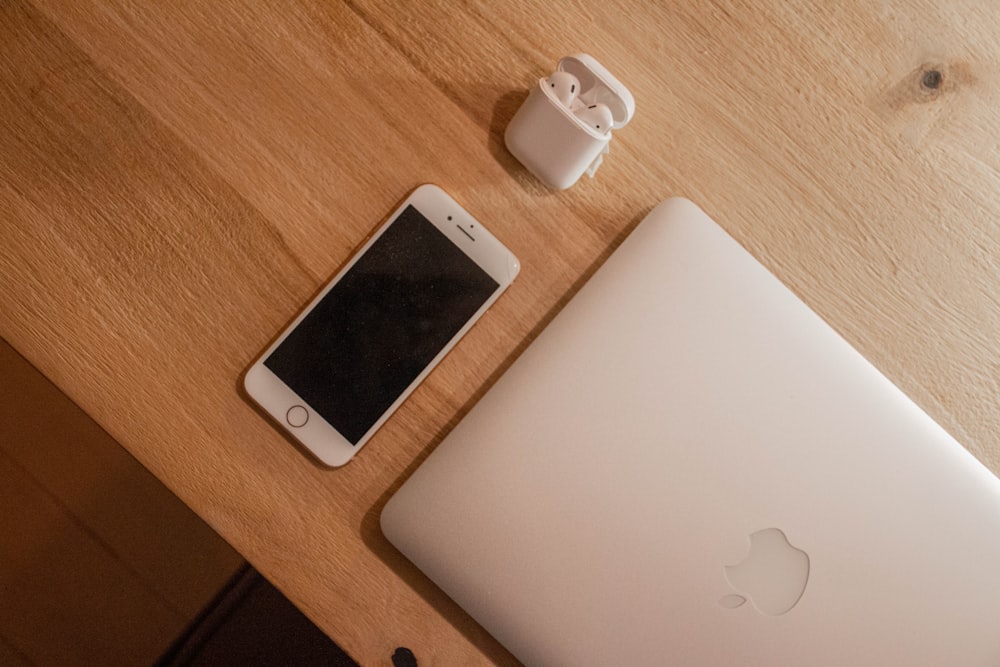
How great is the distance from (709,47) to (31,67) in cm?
62

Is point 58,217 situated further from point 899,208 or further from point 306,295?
point 899,208

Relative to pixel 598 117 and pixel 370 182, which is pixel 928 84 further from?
pixel 370 182

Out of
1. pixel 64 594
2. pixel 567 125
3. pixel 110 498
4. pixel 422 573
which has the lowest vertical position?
pixel 64 594

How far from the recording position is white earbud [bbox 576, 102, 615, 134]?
2.05 feet

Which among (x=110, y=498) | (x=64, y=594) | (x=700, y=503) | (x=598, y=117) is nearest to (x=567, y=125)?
(x=598, y=117)

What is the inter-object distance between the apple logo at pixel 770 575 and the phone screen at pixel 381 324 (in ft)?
1.03

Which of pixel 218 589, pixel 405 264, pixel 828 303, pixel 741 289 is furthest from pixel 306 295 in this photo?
pixel 218 589

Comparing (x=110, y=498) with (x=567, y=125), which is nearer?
(x=567, y=125)

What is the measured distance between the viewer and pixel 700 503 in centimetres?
61

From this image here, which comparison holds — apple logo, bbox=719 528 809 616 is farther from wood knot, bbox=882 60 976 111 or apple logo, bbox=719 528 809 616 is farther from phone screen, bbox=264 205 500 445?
wood knot, bbox=882 60 976 111

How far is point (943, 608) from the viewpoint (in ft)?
2.03

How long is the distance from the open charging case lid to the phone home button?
0.37 meters

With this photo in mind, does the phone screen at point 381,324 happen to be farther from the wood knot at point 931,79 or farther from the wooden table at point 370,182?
the wood knot at point 931,79

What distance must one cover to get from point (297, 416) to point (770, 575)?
0.43 m
